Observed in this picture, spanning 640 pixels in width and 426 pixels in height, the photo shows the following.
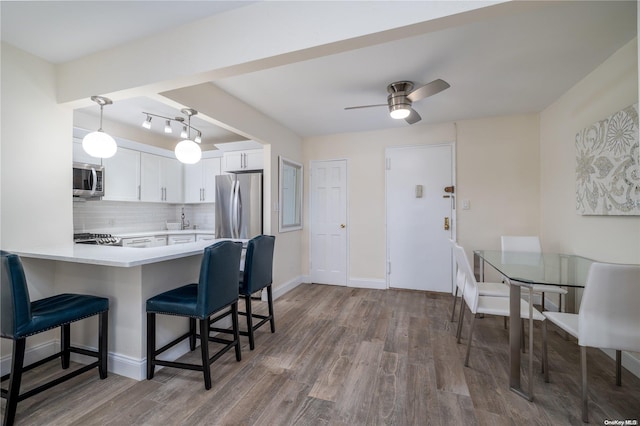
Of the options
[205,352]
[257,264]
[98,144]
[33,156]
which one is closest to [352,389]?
[205,352]

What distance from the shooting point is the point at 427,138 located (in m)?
3.83

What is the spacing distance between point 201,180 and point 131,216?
46.3 inches

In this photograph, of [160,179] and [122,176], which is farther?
[160,179]

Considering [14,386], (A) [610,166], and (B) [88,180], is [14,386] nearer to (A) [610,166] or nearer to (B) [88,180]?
(B) [88,180]

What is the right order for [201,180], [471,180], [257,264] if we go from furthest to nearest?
1. [201,180]
2. [471,180]
3. [257,264]

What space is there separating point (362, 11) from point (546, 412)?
8.03 ft

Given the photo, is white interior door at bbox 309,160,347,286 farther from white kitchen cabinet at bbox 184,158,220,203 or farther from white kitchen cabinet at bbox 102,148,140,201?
white kitchen cabinet at bbox 102,148,140,201

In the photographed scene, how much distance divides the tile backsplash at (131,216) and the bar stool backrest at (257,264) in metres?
2.77

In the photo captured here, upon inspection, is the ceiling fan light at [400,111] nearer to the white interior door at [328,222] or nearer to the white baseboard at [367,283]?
the white interior door at [328,222]

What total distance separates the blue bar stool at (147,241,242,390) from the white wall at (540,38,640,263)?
2.91m

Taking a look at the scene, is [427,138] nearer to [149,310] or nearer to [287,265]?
[287,265]

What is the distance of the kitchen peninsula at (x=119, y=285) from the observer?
1.88m

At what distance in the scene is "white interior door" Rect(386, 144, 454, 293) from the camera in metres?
3.76

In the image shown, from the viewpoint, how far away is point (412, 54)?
2.11 metres
